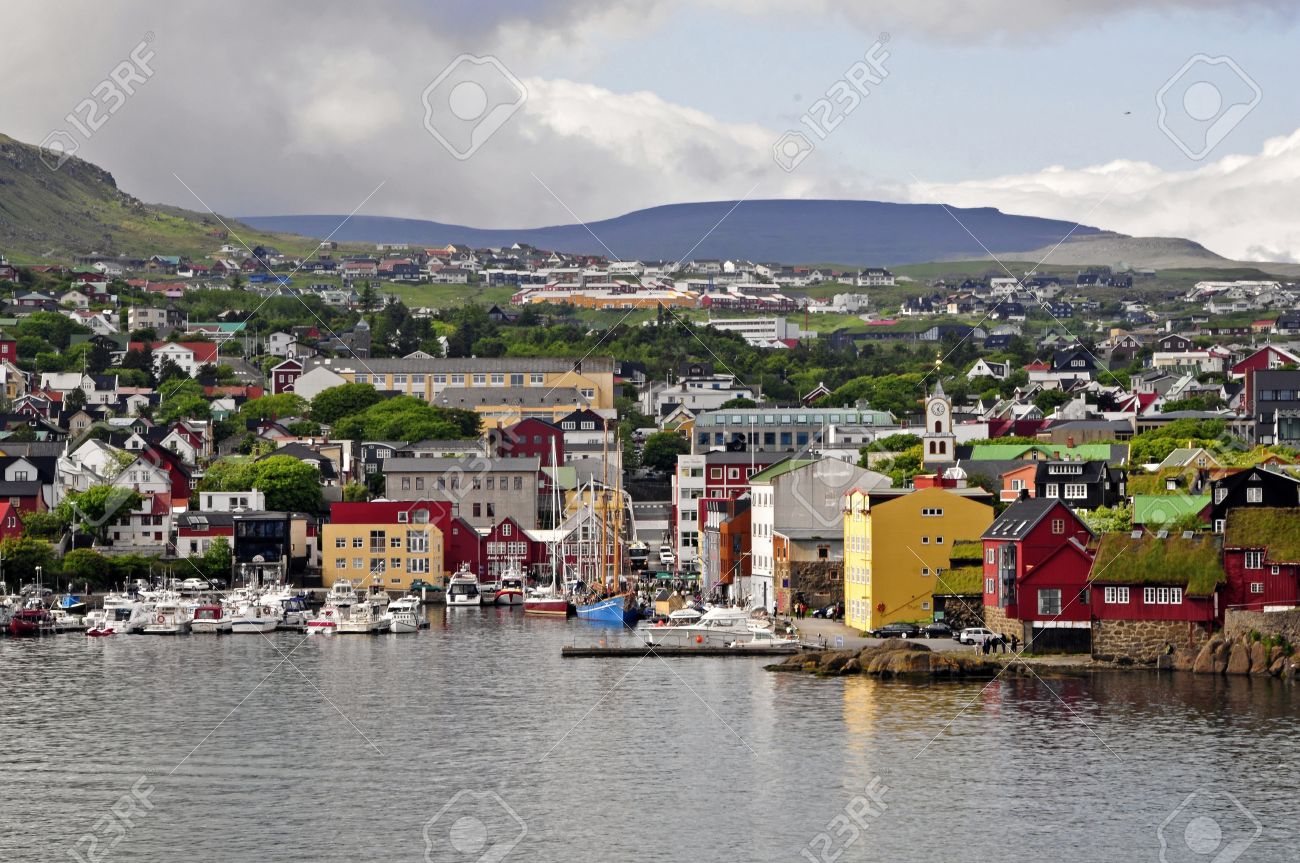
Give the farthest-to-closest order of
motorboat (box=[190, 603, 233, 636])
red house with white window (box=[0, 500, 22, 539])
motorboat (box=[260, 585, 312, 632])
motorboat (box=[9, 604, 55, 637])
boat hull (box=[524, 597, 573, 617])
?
red house with white window (box=[0, 500, 22, 539]), boat hull (box=[524, 597, 573, 617]), motorboat (box=[260, 585, 312, 632]), motorboat (box=[190, 603, 233, 636]), motorboat (box=[9, 604, 55, 637])

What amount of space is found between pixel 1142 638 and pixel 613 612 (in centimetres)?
2079

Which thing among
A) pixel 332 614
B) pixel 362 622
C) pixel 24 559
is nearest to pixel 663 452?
pixel 24 559

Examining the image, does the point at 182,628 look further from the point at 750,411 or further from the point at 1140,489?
the point at 750,411

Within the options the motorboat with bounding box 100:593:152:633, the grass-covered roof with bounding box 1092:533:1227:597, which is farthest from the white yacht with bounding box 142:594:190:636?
the grass-covered roof with bounding box 1092:533:1227:597

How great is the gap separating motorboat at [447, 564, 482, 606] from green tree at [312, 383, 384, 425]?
41.4 meters

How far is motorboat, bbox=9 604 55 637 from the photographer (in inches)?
2372

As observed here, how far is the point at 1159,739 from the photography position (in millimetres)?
36062

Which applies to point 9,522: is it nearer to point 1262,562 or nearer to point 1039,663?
point 1039,663

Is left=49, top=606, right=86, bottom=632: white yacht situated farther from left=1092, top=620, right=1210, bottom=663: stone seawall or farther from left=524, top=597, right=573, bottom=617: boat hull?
left=1092, top=620, right=1210, bottom=663: stone seawall

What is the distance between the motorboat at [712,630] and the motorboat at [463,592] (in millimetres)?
16982

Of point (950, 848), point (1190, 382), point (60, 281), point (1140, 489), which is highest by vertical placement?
point (60, 281)

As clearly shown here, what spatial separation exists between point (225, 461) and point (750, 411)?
851 inches

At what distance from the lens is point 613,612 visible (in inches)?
2488

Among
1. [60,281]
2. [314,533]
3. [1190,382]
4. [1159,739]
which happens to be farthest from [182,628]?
[60,281]
